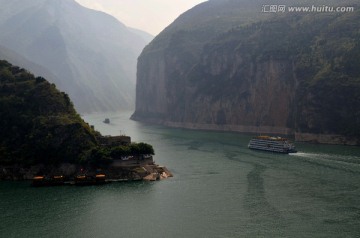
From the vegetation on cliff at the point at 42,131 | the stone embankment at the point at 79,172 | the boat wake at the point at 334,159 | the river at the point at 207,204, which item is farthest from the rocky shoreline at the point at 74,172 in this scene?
the boat wake at the point at 334,159

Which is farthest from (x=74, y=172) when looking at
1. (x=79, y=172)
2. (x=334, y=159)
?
(x=334, y=159)

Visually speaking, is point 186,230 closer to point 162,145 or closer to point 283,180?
point 283,180

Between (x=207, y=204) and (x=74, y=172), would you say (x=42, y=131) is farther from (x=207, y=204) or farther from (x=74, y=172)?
(x=207, y=204)

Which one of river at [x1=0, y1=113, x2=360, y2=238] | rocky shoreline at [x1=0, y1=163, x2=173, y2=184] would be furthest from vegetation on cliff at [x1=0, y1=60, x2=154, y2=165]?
river at [x1=0, y1=113, x2=360, y2=238]

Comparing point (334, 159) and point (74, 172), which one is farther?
point (334, 159)

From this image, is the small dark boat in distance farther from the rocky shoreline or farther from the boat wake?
the rocky shoreline

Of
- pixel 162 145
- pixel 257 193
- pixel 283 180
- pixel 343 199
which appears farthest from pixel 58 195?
pixel 162 145

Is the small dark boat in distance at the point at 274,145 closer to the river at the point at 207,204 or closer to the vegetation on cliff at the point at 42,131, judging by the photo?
the river at the point at 207,204
